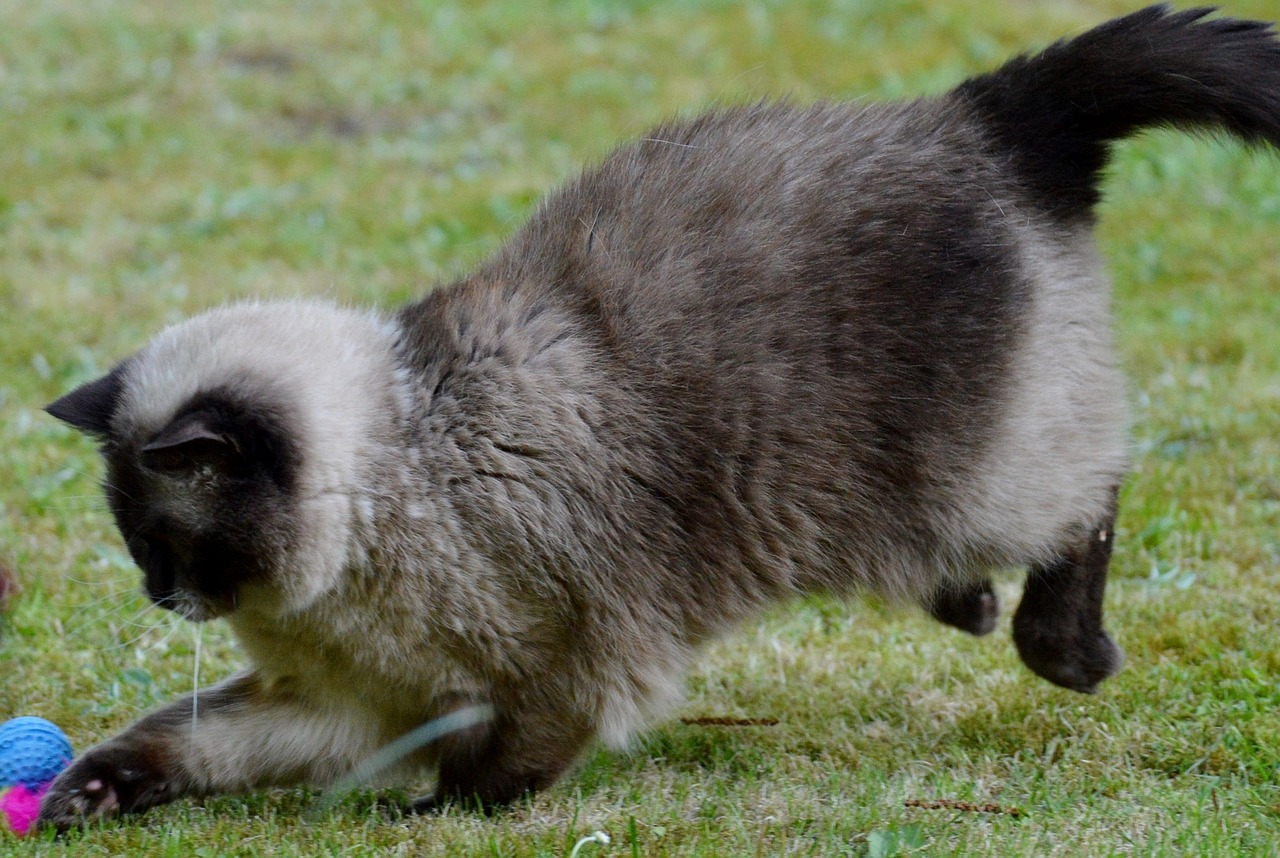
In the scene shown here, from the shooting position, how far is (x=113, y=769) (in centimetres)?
342

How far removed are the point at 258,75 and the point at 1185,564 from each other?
7497 millimetres

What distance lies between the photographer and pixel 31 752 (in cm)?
352

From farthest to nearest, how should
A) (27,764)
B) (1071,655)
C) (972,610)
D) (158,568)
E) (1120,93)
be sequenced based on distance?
(972,610) < (1071,655) < (1120,93) < (27,764) < (158,568)

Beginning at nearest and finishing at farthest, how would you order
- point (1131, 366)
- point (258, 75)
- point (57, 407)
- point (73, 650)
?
point (57, 407), point (73, 650), point (1131, 366), point (258, 75)

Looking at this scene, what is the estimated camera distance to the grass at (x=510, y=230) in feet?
11.1

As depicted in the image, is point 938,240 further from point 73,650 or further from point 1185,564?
point 73,650

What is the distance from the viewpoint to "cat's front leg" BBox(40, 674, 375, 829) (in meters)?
3.45

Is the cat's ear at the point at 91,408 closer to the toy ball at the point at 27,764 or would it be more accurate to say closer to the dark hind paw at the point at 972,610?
the toy ball at the point at 27,764

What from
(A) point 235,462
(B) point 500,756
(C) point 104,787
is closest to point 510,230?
(A) point 235,462

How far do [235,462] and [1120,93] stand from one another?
2373mm

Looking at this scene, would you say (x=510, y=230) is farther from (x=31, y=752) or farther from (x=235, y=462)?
(x=31, y=752)

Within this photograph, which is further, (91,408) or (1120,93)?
(1120,93)

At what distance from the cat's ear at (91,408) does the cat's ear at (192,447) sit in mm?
206

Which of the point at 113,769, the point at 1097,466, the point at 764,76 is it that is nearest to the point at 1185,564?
the point at 1097,466
